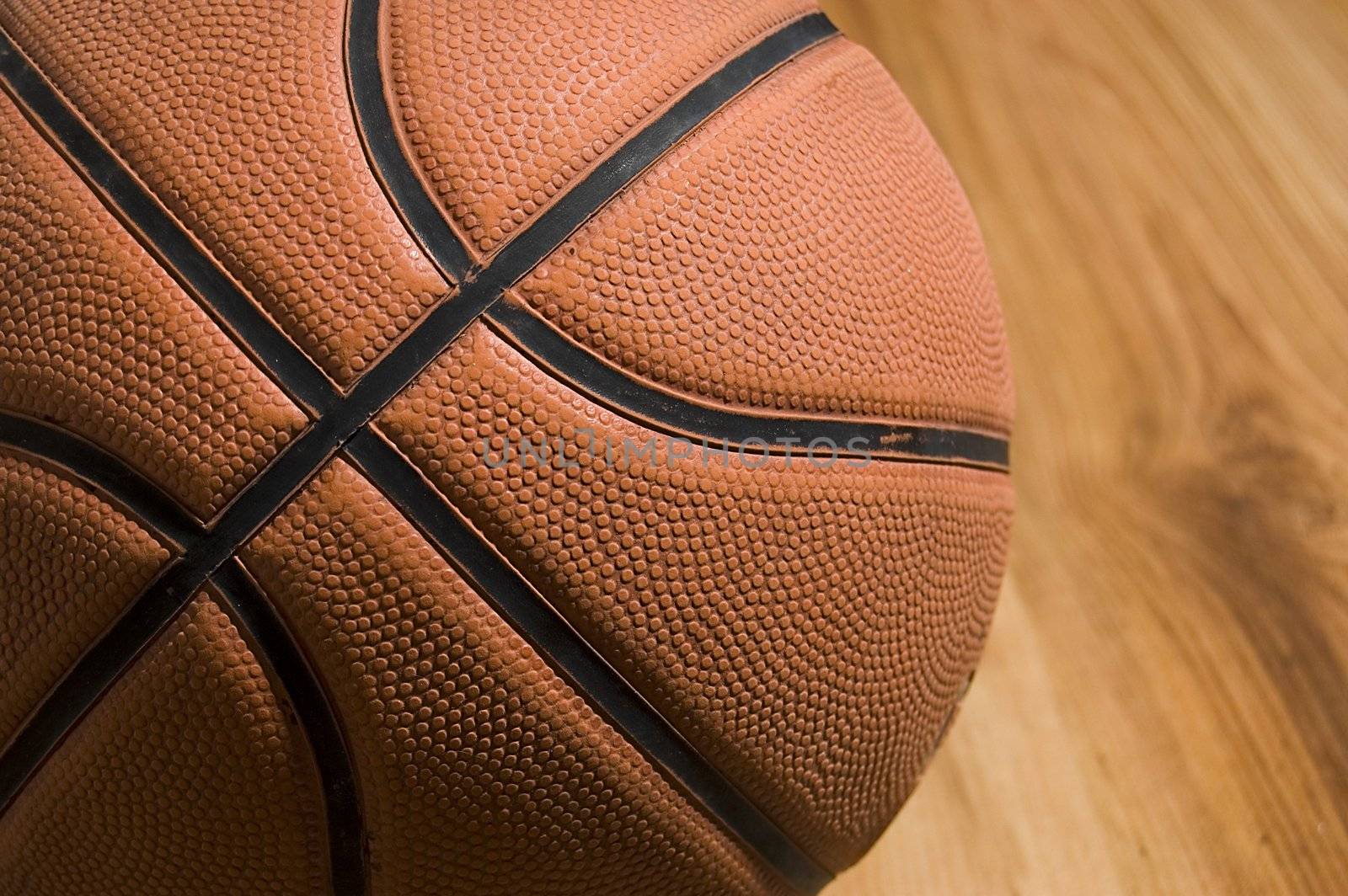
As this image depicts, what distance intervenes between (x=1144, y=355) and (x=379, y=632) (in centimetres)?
124

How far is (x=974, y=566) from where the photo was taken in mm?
939

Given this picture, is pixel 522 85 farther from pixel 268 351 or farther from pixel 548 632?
pixel 548 632

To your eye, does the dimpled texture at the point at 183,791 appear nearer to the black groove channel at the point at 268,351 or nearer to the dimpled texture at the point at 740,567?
the black groove channel at the point at 268,351

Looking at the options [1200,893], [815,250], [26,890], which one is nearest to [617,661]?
[815,250]

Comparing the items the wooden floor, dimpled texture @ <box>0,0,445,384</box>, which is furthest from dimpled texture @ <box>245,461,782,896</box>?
the wooden floor

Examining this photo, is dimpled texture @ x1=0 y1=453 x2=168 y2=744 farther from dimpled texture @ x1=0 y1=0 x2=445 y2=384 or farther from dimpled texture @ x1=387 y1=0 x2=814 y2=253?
dimpled texture @ x1=387 y1=0 x2=814 y2=253

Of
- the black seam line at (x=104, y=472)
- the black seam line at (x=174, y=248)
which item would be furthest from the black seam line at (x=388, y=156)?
the black seam line at (x=104, y=472)

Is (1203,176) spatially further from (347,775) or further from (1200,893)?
(347,775)

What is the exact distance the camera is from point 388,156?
750 millimetres

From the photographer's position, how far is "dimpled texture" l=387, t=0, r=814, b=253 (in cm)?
75

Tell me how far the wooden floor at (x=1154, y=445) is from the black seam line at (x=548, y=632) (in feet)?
1.79

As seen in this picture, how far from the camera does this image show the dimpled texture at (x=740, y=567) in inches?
28.3

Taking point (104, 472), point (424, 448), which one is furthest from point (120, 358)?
point (424, 448)

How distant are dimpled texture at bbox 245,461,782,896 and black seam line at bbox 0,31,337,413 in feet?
0.21
